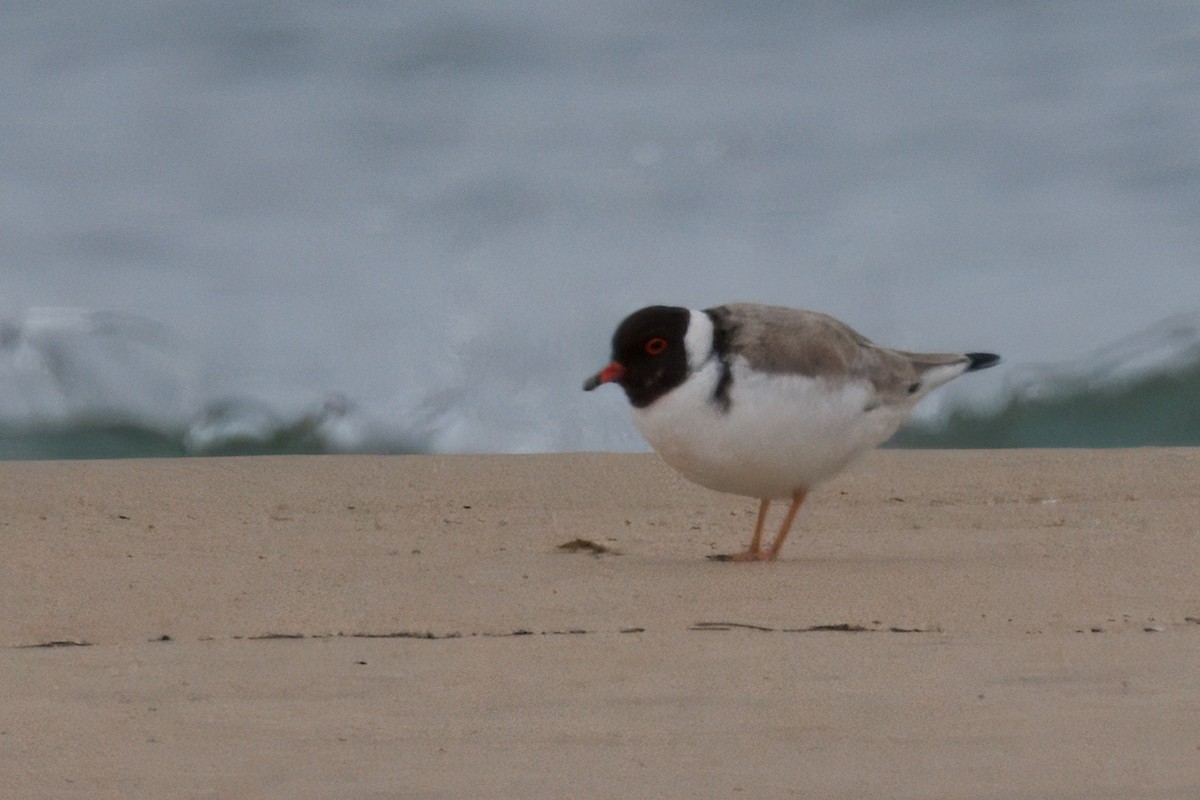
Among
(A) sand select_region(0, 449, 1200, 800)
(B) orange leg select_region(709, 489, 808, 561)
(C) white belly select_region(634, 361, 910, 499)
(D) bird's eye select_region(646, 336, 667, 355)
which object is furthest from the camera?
(B) orange leg select_region(709, 489, 808, 561)

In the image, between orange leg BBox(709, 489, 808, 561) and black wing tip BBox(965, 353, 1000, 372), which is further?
black wing tip BBox(965, 353, 1000, 372)

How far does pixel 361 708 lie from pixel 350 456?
505cm

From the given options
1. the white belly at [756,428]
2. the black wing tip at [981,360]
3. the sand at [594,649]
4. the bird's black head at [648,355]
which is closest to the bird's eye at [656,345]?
the bird's black head at [648,355]

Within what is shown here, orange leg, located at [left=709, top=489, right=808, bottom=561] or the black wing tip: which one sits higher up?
the black wing tip

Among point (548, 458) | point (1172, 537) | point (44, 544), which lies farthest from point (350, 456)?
point (1172, 537)

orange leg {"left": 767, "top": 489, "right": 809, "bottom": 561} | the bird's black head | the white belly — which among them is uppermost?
Answer: the bird's black head

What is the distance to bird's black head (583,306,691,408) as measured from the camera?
5.24 meters

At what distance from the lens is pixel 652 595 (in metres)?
4.74

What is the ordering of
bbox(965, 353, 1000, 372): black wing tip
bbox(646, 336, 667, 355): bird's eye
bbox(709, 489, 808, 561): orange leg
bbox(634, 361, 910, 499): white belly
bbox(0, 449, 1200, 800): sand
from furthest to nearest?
bbox(965, 353, 1000, 372): black wing tip, bbox(709, 489, 808, 561): orange leg, bbox(646, 336, 667, 355): bird's eye, bbox(634, 361, 910, 499): white belly, bbox(0, 449, 1200, 800): sand

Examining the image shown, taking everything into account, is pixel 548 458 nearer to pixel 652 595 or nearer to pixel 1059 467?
pixel 1059 467

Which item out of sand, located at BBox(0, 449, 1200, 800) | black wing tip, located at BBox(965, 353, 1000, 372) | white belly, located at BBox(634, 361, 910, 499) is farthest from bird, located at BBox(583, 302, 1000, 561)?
black wing tip, located at BBox(965, 353, 1000, 372)

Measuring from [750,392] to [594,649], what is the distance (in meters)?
1.42

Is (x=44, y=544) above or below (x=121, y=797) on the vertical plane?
above

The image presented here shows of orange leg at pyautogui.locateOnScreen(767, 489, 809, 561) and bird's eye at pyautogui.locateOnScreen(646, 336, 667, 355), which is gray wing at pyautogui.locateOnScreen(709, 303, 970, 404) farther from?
orange leg at pyautogui.locateOnScreen(767, 489, 809, 561)
